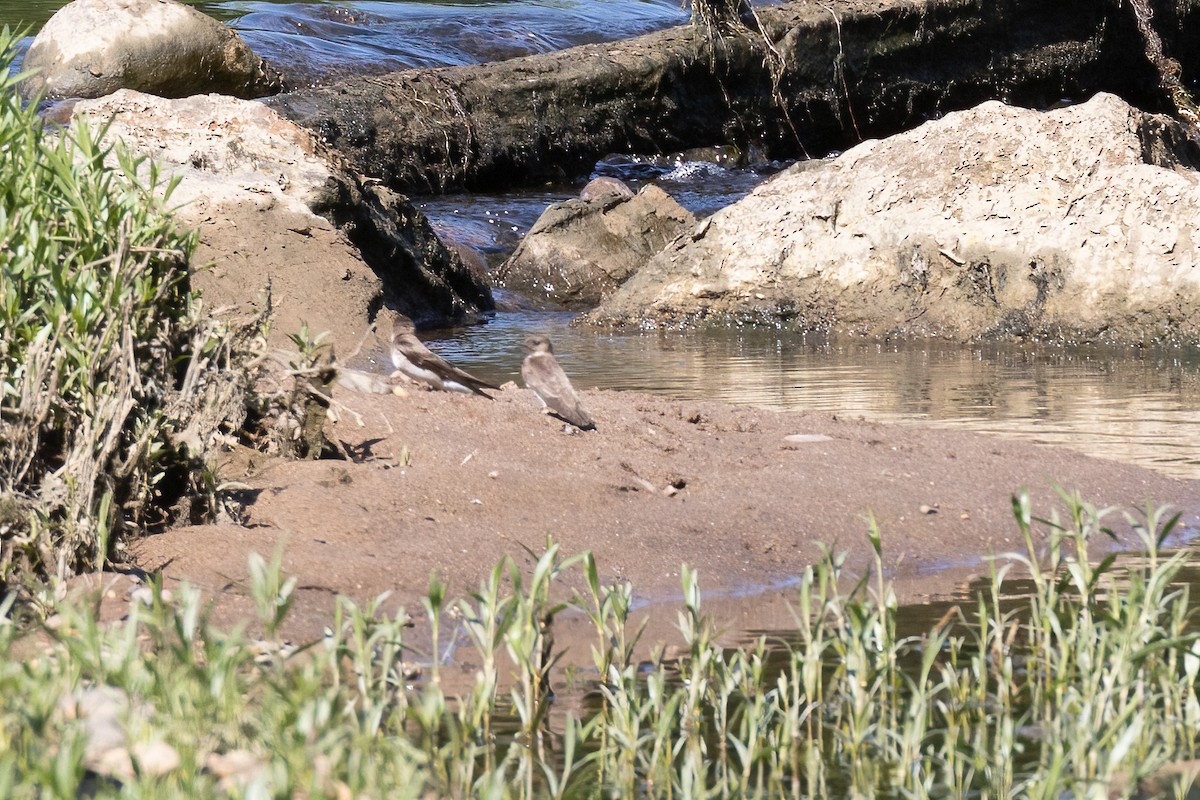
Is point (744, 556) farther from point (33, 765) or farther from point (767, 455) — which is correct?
point (33, 765)

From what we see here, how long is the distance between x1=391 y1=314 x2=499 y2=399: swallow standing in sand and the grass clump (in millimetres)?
2119

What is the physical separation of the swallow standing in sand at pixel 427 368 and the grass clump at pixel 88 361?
212 centimetres

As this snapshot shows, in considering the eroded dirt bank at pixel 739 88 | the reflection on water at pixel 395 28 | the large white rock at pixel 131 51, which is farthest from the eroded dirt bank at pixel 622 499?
the reflection on water at pixel 395 28

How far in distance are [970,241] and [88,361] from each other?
26.1 ft

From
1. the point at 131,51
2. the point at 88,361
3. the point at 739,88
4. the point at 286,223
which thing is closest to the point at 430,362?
the point at 286,223

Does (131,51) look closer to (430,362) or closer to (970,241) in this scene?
(970,241)

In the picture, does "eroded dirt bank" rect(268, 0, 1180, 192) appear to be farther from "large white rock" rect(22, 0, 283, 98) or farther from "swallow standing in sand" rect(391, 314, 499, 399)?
"swallow standing in sand" rect(391, 314, 499, 399)

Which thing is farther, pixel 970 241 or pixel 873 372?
pixel 970 241

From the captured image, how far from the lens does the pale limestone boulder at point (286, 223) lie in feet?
30.6

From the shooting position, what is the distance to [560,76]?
64.9ft

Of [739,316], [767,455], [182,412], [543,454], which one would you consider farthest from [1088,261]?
[182,412]

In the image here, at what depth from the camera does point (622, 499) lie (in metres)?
6.02

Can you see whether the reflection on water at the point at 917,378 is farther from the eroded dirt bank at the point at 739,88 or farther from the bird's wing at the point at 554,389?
the eroded dirt bank at the point at 739,88

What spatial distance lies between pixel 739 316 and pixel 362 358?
13.0 feet
